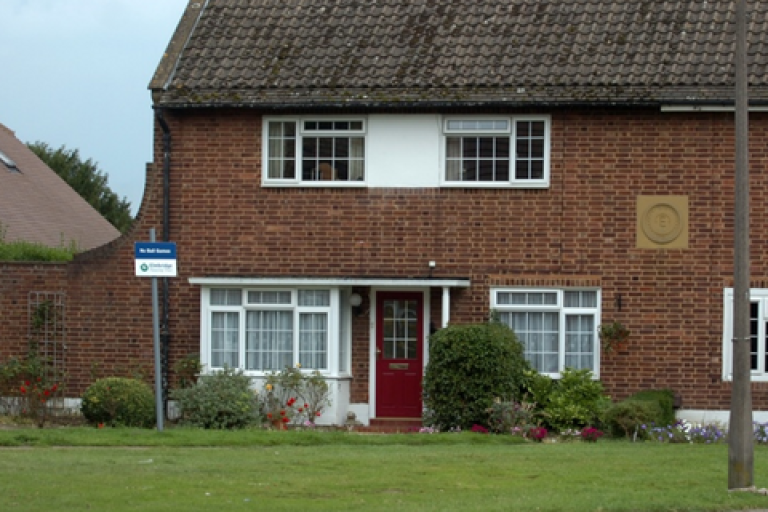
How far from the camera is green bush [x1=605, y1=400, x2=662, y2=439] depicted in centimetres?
1897

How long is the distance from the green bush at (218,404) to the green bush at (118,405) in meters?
0.55

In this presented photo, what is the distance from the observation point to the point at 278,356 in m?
21.8

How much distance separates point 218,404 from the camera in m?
20.2

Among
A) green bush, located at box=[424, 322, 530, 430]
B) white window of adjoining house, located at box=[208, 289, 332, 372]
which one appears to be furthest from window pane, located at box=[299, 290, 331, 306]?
green bush, located at box=[424, 322, 530, 430]

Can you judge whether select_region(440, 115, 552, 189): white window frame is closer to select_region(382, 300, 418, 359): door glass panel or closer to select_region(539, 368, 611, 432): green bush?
select_region(382, 300, 418, 359): door glass panel

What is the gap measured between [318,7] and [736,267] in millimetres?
12046

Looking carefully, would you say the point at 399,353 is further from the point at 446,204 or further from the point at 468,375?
the point at 446,204

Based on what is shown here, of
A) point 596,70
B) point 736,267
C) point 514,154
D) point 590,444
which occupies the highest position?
point 596,70

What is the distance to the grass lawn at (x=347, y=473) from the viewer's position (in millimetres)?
12617

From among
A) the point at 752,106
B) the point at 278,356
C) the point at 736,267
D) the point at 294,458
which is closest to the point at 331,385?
the point at 278,356

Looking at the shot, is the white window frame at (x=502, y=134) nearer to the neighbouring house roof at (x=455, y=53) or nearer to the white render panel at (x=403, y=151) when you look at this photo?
the white render panel at (x=403, y=151)

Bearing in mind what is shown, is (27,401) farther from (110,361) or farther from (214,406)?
(214,406)

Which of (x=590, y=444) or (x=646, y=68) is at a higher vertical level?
(x=646, y=68)

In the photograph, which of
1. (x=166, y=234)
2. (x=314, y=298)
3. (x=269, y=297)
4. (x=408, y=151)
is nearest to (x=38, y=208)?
(x=166, y=234)
